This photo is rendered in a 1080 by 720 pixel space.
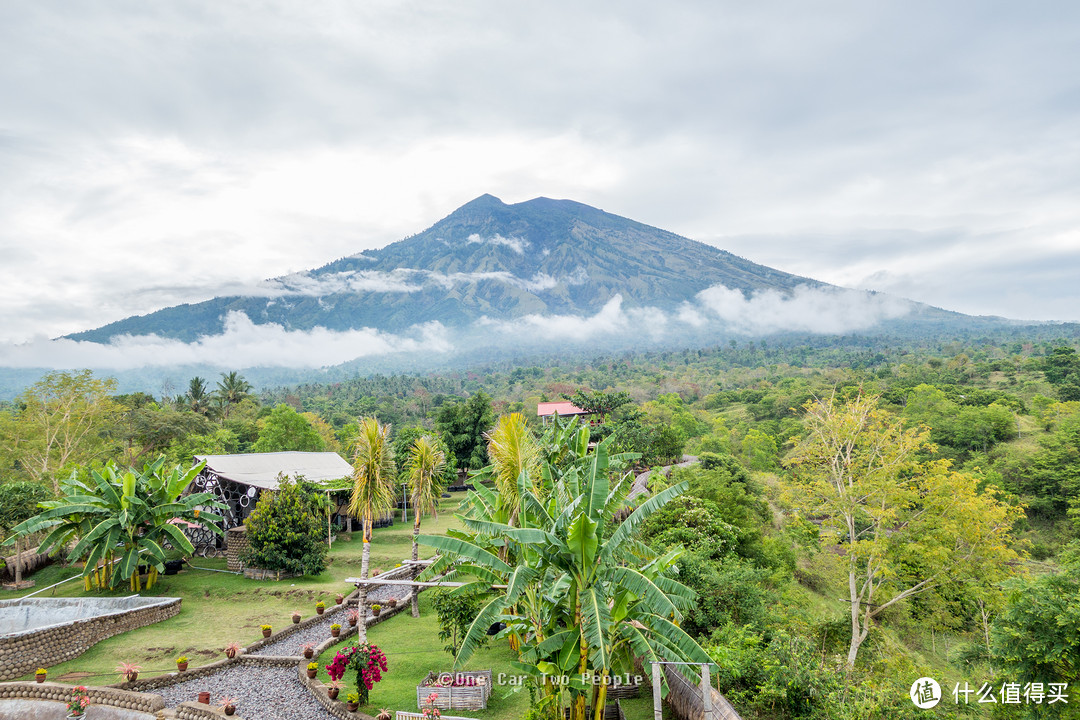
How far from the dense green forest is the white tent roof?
602cm

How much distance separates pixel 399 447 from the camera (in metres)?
34.6

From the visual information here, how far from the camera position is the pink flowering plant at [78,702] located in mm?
11312

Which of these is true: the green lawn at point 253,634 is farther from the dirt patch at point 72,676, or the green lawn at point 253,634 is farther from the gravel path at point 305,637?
the gravel path at point 305,637

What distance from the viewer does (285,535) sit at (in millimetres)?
19609

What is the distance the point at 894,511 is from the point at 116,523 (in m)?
22.7

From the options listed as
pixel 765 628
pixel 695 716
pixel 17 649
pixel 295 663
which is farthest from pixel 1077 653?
pixel 17 649

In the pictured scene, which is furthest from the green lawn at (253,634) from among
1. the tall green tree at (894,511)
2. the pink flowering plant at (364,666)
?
the tall green tree at (894,511)

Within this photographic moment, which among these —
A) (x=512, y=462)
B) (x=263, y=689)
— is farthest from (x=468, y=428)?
(x=263, y=689)

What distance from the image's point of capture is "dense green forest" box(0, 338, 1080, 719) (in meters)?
10.8

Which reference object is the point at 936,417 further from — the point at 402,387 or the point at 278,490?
the point at 402,387

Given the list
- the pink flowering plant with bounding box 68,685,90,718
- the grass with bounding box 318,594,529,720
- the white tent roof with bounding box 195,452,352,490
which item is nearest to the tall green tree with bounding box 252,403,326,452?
the white tent roof with bounding box 195,452,352,490

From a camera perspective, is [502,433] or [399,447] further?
[399,447]

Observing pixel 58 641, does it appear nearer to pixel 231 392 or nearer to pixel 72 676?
pixel 72 676

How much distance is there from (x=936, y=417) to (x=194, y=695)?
4672 centimetres
